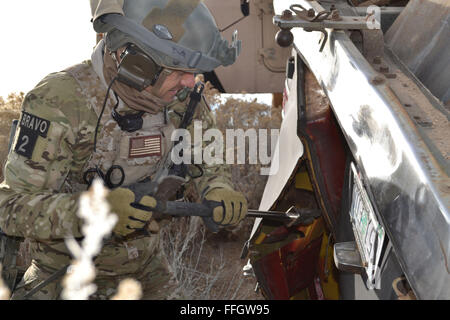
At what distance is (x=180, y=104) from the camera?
2.56 m

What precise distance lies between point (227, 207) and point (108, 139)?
611mm

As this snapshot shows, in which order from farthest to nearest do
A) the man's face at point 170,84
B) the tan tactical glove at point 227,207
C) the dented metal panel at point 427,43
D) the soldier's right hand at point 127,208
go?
1. the tan tactical glove at point 227,207
2. the man's face at point 170,84
3. the dented metal panel at point 427,43
4. the soldier's right hand at point 127,208

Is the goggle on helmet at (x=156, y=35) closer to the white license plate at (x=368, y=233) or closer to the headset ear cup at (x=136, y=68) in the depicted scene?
the headset ear cup at (x=136, y=68)

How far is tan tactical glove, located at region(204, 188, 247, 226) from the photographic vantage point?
2309 millimetres

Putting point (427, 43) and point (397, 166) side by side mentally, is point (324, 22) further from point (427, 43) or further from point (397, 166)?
point (397, 166)

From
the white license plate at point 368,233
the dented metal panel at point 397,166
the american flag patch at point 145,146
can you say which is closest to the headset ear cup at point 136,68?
the american flag patch at point 145,146

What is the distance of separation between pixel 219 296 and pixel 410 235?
3398 mm

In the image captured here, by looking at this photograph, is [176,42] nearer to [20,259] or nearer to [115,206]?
[115,206]

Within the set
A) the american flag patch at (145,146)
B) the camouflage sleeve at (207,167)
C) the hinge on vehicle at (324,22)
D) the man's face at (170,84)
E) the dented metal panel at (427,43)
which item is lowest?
the camouflage sleeve at (207,167)

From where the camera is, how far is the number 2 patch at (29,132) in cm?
201

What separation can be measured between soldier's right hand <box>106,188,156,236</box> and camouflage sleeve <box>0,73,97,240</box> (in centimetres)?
15

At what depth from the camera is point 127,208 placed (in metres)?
1.93

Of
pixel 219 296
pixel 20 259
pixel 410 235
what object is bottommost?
pixel 219 296
